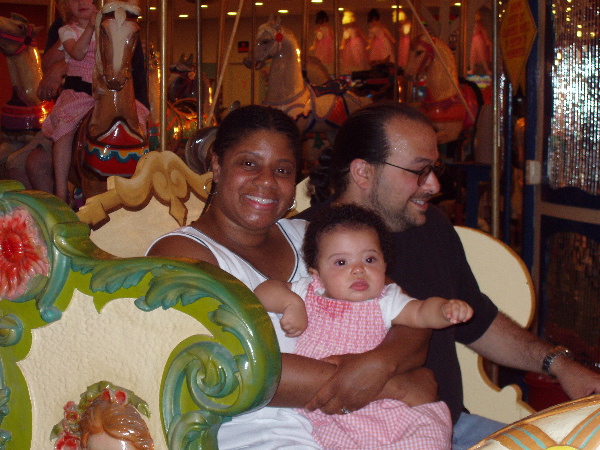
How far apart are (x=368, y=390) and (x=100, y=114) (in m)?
2.45

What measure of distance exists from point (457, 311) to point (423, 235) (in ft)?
1.80

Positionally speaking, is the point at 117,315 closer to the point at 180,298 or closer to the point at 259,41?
the point at 180,298

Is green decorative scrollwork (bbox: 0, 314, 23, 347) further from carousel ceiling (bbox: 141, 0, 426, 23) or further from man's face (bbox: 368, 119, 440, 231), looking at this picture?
carousel ceiling (bbox: 141, 0, 426, 23)

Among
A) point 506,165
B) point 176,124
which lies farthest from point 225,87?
point 506,165

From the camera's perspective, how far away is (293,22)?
46.7ft

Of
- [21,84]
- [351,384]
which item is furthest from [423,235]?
[21,84]

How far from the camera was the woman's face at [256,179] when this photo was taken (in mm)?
1773

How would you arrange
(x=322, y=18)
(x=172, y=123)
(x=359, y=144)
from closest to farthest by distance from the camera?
(x=359, y=144) < (x=172, y=123) < (x=322, y=18)

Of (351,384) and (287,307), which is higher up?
(287,307)

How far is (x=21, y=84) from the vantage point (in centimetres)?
521

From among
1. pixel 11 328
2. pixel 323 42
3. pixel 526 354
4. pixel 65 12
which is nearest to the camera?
pixel 11 328

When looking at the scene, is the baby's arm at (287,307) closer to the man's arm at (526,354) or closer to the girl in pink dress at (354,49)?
the man's arm at (526,354)

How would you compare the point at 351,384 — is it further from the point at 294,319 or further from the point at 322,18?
the point at 322,18

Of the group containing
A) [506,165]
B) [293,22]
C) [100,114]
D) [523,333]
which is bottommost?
[523,333]
